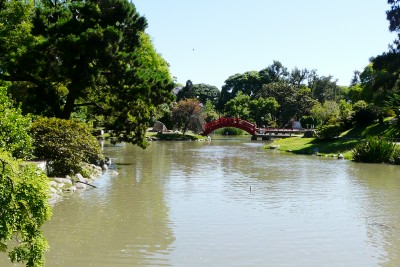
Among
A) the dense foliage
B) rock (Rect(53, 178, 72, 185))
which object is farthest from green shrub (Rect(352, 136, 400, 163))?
the dense foliage

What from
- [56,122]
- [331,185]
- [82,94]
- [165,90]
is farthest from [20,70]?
[331,185]

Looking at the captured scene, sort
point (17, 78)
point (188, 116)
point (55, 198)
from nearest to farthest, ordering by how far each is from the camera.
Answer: point (55, 198)
point (17, 78)
point (188, 116)

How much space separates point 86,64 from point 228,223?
1251cm

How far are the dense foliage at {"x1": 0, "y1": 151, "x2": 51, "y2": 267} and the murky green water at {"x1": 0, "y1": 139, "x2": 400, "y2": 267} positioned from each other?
2.63 meters

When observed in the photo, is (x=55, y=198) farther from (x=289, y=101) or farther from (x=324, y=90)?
(x=324, y=90)

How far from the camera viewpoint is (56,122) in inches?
674

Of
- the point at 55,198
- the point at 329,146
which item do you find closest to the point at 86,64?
the point at 55,198

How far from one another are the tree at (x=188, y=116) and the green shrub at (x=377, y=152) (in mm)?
35328

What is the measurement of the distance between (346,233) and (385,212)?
2.84 meters

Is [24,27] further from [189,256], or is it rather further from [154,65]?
[189,256]

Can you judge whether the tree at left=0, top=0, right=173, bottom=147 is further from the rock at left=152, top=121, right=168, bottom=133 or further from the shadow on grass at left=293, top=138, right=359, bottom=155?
the rock at left=152, top=121, right=168, bottom=133

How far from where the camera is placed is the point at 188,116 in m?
61.1

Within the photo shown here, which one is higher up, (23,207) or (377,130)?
(377,130)

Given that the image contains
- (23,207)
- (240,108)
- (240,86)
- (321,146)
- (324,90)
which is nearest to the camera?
(23,207)
